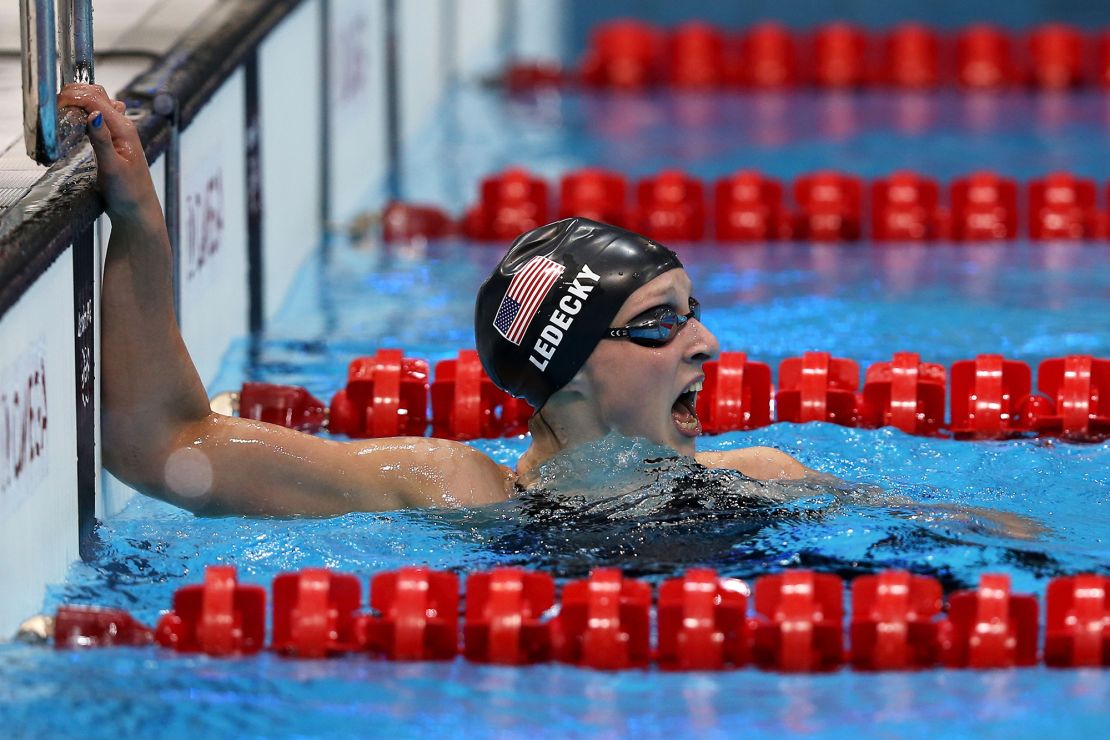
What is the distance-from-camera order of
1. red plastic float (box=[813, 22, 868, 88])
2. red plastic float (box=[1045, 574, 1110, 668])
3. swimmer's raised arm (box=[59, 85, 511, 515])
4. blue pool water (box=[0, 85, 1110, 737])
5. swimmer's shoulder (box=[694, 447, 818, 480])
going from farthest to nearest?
red plastic float (box=[813, 22, 868, 88]) < swimmer's shoulder (box=[694, 447, 818, 480]) < swimmer's raised arm (box=[59, 85, 511, 515]) < red plastic float (box=[1045, 574, 1110, 668]) < blue pool water (box=[0, 85, 1110, 737])

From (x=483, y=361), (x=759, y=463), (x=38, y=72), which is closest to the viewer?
(x=38, y=72)

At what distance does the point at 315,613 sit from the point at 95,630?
13.0 inches

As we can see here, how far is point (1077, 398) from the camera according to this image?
434 centimetres

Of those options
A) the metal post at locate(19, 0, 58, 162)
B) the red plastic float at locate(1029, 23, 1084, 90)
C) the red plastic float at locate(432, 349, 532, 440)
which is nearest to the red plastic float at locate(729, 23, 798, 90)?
the red plastic float at locate(1029, 23, 1084, 90)

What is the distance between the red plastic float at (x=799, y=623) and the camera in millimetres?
2893

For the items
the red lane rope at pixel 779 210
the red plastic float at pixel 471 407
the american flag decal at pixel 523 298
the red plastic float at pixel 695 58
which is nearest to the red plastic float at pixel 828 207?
the red lane rope at pixel 779 210

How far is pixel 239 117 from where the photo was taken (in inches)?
204

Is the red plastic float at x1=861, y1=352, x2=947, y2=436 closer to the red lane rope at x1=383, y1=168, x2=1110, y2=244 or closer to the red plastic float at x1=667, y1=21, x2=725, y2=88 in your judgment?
the red lane rope at x1=383, y1=168, x2=1110, y2=244

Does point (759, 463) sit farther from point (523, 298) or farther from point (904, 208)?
point (904, 208)

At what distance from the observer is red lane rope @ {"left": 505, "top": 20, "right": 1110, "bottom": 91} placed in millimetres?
9719

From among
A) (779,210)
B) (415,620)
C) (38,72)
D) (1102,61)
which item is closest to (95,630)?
(415,620)

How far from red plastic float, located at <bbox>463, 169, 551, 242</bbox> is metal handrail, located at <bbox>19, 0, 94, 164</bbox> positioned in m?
3.39

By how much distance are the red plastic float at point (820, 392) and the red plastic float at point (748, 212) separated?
220 centimetres

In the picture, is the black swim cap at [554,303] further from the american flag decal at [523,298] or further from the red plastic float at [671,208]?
the red plastic float at [671,208]
